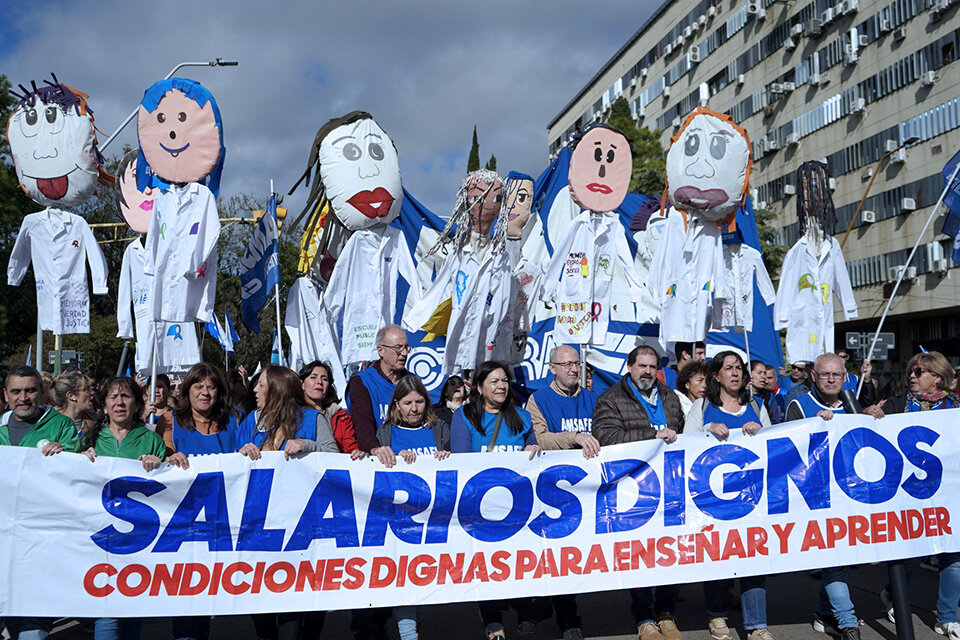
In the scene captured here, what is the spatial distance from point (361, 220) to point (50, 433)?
423 centimetres

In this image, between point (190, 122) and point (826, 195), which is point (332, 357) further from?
point (826, 195)

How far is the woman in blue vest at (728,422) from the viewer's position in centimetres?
506

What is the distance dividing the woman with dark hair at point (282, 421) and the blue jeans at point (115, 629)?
1.02m

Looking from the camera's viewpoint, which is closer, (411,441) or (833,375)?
(411,441)

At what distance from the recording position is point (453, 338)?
8438mm

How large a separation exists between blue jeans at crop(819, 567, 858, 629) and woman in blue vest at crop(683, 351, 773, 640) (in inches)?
14.1

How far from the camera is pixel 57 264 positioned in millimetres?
8758

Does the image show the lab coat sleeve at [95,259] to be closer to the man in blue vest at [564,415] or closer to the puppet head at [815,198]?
the man in blue vest at [564,415]

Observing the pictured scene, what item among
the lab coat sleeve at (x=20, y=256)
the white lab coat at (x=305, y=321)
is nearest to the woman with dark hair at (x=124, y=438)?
the lab coat sleeve at (x=20, y=256)

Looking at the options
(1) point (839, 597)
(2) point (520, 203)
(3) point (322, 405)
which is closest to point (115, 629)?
(3) point (322, 405)

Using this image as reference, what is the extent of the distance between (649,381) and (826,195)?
6.21 metres

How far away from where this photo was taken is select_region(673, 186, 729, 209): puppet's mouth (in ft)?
30.0

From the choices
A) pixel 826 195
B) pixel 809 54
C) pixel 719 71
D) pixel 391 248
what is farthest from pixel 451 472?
pixel 719 71

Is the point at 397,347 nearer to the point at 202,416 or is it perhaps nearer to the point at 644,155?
the point at 202,416
